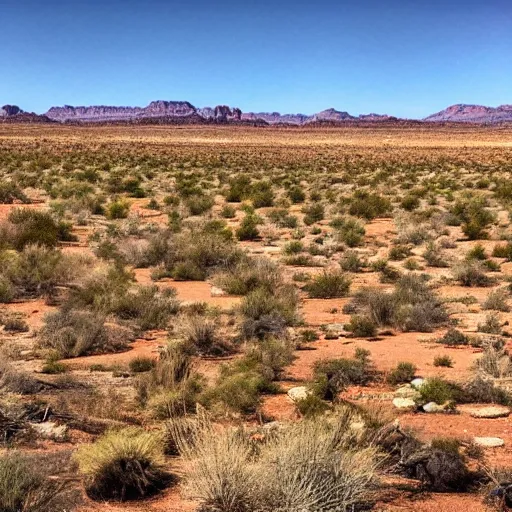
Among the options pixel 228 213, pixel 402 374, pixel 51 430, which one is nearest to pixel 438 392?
pixel 402 374

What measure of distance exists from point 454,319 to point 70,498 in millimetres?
8446

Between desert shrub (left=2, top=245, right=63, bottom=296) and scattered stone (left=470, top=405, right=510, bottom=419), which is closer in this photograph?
scattered stone (left=470, top=405, right=510, bottom=419)

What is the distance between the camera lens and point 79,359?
972 centimetres

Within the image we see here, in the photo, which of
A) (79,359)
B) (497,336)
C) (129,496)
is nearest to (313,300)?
(497,336)

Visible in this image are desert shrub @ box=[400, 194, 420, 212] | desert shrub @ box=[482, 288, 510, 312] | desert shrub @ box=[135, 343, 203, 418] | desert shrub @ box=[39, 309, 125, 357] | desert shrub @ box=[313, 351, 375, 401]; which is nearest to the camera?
desert shrub @ box=[135, 343, 203, 418]

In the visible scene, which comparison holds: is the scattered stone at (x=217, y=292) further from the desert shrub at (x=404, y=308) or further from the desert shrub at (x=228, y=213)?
the desert shrub at (x=228, y=213)

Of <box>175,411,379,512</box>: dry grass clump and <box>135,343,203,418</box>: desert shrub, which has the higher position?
<box>175,411,379,512</box>: dry grass clump

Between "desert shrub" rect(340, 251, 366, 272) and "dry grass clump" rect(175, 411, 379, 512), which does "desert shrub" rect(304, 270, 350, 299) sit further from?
"dry grass clump" rect(175, 411, 379, 512)

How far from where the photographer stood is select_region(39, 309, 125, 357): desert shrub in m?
9.91

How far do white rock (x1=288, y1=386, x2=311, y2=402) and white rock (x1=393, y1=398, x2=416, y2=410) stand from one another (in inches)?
42.4

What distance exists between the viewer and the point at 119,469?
5.68 meters

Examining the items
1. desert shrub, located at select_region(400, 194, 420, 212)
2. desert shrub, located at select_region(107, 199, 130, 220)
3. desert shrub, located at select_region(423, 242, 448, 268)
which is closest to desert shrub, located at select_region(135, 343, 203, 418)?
desert shrub, located at select_region(423, 242, 448, 268)

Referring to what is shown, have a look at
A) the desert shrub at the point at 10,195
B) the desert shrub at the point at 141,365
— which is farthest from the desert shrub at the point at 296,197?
the desert shrub at the point at 141,365

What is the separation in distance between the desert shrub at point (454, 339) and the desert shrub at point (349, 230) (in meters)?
8.96
